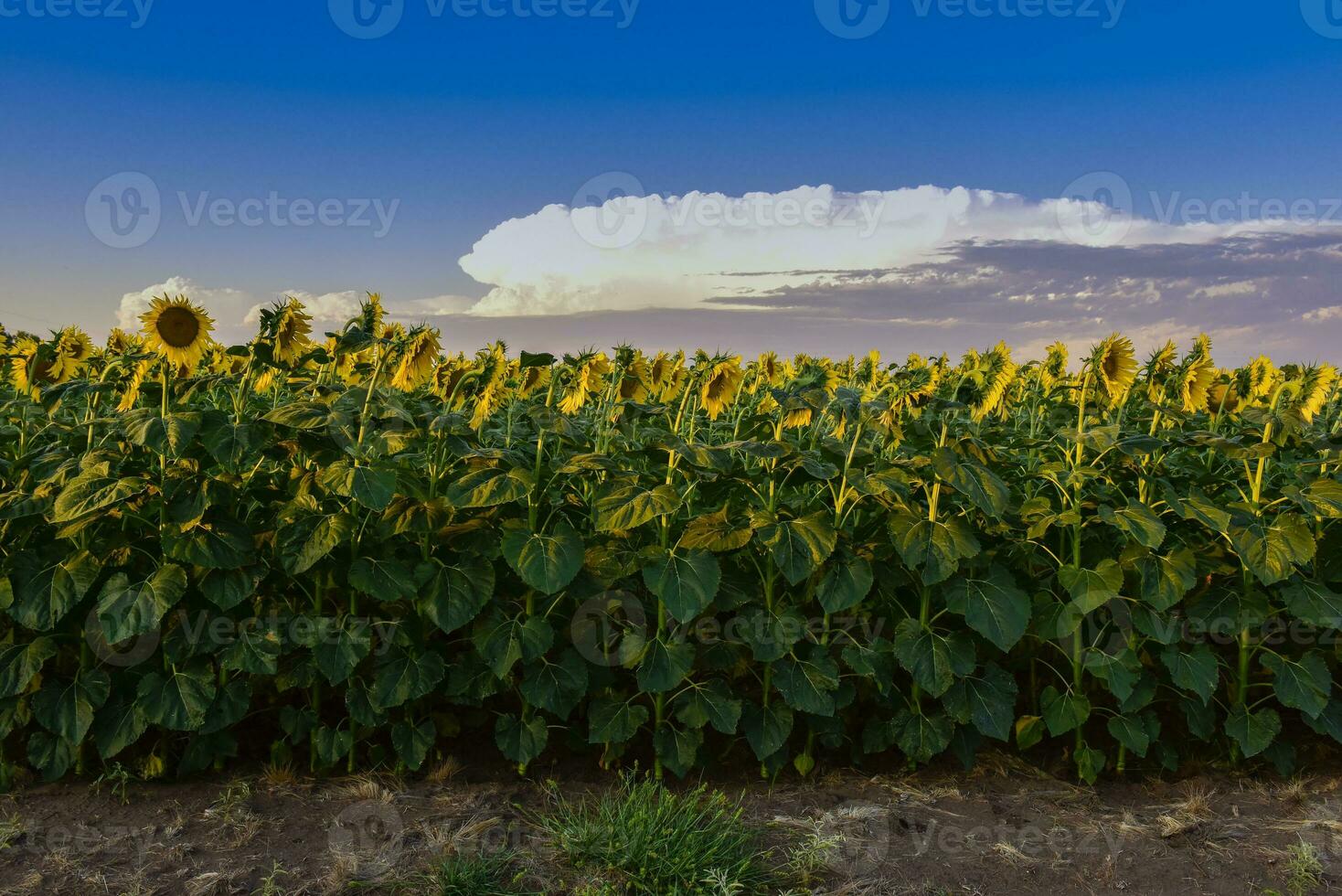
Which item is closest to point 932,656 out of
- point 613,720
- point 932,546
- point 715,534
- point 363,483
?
point 932,546

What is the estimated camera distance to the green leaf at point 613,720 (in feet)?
12.9

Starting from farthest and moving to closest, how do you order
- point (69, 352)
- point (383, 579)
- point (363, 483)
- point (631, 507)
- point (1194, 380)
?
1. point (69, 352)
2. point (1194, 380)
3. point (383, 579)
4. point (631, 507)
5. point (363, 483)

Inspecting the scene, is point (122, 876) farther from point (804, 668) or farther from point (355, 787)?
point (804, 668)

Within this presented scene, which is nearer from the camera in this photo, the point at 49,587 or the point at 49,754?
the point at 49,587

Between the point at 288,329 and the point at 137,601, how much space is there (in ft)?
3.57

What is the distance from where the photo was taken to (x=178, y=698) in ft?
12.7

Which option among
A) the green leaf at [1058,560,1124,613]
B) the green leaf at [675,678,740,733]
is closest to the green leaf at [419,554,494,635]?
the green leaf at [675,678,740,733]

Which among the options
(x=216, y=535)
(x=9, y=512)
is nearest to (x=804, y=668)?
(x=216, y=535)

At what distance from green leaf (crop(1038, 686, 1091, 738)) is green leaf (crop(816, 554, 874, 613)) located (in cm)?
104

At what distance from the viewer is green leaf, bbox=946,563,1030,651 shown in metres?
3.78

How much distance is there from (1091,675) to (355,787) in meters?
2.97

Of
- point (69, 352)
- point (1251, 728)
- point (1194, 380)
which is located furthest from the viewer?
point (69, 352)

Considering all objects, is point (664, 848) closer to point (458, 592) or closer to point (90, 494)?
point (458, 592)

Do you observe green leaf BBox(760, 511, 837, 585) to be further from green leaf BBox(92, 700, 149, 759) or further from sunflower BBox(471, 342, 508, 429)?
green leaf BBox(92, 700, 149, 759)
